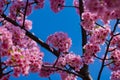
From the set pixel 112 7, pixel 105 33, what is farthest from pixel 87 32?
pixel 112 7

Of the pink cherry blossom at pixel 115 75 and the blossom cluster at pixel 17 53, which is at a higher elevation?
the pink cherry blossom at pixel 115 75

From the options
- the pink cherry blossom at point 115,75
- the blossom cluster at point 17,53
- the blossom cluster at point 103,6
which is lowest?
the blossom cluster at point 103,6

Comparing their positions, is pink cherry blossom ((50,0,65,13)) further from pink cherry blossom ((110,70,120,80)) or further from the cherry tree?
pink cherry blossom ((110,70,120,80))

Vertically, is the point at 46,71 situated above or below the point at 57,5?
below

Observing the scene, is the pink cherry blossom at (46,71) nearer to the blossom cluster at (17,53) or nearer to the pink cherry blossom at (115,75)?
the blossom cluster at (17,53)

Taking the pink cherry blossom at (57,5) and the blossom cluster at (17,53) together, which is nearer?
the blossom cluster at (17,53)

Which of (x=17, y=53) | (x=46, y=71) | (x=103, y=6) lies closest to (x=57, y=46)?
(x=46, y=71)

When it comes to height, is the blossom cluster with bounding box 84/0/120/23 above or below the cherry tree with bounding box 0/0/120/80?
below

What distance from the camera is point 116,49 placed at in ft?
38.7

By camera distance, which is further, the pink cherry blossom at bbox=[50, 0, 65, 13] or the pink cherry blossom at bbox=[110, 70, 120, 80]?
the pink cherry blossom at bbox=[50, 0, 65, 13]

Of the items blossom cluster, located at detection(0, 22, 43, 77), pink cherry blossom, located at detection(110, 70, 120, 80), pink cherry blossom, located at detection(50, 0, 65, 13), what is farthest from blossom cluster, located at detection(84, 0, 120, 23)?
pink cherry blossom, located at detection(50, 0, 65, 13)

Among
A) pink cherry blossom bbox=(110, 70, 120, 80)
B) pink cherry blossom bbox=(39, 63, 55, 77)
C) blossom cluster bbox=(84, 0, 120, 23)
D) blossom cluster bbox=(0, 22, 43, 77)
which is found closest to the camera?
blossom cluster bbox=(84, 0, 120, 23)

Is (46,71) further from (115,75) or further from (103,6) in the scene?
(103,6)

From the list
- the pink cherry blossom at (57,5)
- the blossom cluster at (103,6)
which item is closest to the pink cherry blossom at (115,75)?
the pink cherry blossom at (57,5)
